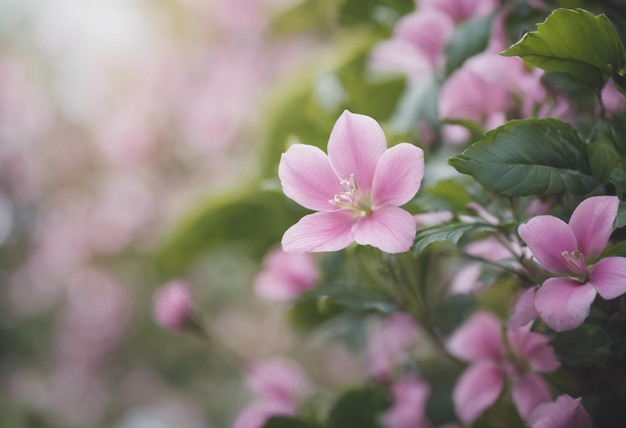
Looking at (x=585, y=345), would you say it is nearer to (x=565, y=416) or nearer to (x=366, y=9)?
(x=565, y=416)

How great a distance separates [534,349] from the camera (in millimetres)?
412

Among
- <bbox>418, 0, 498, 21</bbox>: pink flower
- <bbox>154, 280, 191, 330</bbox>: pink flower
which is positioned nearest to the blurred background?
<bbox>154, 280, 191, 330</bbox>: pink flower

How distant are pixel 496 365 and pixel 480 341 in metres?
0.02

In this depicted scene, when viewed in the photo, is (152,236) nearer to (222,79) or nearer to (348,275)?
(222,79)

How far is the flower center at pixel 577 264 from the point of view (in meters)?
0.31

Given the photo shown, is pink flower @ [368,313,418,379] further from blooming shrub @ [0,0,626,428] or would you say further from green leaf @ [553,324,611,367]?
green leaf @ [553,324,611,367]

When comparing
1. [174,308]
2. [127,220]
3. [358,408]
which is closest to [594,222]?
[358,408]

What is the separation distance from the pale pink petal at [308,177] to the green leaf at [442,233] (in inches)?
2.2

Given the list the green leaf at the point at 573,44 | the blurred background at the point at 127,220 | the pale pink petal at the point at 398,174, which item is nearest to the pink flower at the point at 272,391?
the pale pink petal at the point at 398,174

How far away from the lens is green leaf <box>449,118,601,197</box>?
0.32 metres

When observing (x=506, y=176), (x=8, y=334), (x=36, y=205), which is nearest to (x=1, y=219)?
(x=36, y=205)

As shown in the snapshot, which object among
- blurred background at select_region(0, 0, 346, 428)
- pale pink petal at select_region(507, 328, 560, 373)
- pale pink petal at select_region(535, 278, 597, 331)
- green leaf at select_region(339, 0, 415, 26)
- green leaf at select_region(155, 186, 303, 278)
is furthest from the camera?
blurred background at select_region(0, 0, 346, 428)

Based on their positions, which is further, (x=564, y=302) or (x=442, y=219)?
(x=442, y=219)

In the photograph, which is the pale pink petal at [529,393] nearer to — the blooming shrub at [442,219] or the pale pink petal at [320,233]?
the blooming shrub at [442,219]
